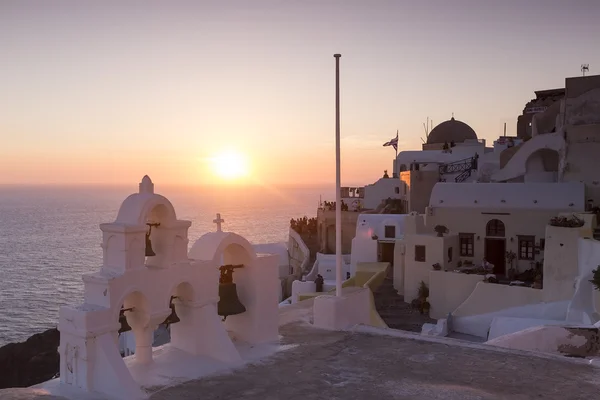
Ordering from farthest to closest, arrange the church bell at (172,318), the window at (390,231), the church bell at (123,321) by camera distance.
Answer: the window at (390,231)
the church bell at (172,318)
the church bell at (123,321)

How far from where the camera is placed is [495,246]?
28828 mm

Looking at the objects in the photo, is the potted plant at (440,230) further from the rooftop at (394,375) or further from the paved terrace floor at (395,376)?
the paved terrace floor at (395,376)

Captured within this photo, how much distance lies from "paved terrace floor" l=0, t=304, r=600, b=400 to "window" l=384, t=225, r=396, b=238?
24138 mm

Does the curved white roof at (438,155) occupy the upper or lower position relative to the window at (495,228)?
upper

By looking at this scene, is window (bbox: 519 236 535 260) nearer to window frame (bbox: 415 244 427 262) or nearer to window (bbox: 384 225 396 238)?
window frame (bbox: 415 244 427 262)

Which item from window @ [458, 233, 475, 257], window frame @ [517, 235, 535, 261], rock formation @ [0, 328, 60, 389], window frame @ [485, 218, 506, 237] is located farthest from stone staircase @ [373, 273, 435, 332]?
rock formation @ [0, 328, 60, 389]

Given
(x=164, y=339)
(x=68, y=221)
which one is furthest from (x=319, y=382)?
(x=68, y=221)

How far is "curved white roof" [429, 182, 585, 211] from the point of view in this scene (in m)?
28.0

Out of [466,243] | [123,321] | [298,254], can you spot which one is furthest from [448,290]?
[298,254]

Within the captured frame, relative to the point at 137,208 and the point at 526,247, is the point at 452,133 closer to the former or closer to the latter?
the point at 526,247

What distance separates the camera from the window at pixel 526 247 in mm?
28078

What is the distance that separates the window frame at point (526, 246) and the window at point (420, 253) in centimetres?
488

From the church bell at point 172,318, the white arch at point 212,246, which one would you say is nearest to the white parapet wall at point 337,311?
the white arch at point 212,246

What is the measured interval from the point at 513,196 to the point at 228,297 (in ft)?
71.3
